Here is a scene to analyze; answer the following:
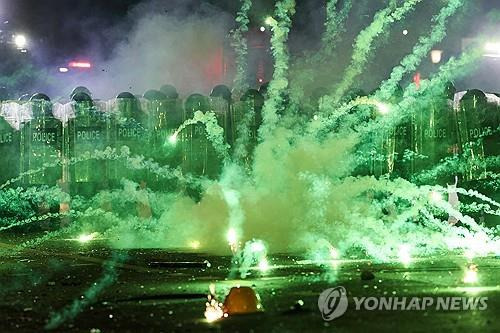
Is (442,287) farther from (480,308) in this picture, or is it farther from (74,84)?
(74,84)

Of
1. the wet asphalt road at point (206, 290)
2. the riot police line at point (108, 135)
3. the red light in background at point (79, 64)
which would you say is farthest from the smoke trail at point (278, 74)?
the red light in background at point (79, 64)

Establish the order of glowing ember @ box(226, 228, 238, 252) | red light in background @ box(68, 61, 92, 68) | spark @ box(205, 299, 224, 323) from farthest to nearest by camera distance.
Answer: red light in background @ box(68, 61, 92, 68)
glowing ember @ box(226, 228, 238, 252)
spark @ box(205, 299, 224, 323)

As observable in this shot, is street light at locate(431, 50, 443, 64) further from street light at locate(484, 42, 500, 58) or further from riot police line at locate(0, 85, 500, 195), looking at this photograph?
riot police line at locate(0, 85, 500, 195)

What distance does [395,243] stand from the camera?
21.2m

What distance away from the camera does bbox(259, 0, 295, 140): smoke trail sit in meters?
28.5

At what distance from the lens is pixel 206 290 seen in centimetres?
1359

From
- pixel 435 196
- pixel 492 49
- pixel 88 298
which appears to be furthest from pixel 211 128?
pixel 88 298

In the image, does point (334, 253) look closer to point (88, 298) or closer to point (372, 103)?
point (88, 298)

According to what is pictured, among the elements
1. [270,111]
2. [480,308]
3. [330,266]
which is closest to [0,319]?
[480,308]

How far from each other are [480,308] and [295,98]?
62.4ft

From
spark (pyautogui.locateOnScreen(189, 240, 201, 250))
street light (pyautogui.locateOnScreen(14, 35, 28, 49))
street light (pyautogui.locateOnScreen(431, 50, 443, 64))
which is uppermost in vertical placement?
street light (pyautogui.locateOnScreen(14, 35, 28, 49))

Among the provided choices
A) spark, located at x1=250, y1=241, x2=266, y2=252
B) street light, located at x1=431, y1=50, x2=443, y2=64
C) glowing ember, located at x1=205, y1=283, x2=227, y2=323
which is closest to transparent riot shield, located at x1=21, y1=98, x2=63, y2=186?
spark, located at x1=250, y1=241, x2=266, y2=252

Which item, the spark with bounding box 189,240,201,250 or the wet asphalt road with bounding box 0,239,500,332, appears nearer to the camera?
the wet asphalt road with bounding box 0,239,500,332
